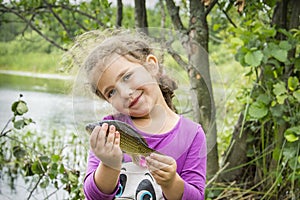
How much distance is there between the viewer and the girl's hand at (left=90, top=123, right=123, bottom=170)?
786mm

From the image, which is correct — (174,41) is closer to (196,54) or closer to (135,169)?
(196,54)

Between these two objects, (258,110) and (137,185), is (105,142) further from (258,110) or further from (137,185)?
(258,110)

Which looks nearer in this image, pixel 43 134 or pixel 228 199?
pixel 228 199

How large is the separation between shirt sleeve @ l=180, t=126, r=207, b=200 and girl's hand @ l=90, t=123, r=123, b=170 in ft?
0.77

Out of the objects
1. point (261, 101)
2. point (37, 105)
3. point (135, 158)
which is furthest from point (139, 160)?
point (37, 105)

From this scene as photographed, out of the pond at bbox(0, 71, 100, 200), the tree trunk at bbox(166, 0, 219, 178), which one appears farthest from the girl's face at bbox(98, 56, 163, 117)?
the pond at bbox(0, 71, 100, 200)

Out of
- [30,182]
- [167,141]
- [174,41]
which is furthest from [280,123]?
[30,182]

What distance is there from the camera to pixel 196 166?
3.34 feet

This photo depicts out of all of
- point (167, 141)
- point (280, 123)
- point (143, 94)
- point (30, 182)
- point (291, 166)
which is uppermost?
point (143, 94)

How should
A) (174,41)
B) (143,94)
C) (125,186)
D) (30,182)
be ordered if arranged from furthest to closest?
(30,182), (174,41), (125,186), (143,94)

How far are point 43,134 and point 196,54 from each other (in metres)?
1.68

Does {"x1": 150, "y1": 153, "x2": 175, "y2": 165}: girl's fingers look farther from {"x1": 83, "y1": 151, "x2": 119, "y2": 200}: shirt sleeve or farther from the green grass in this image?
the green grass

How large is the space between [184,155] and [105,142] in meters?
0.26

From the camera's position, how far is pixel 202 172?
1.04 m
